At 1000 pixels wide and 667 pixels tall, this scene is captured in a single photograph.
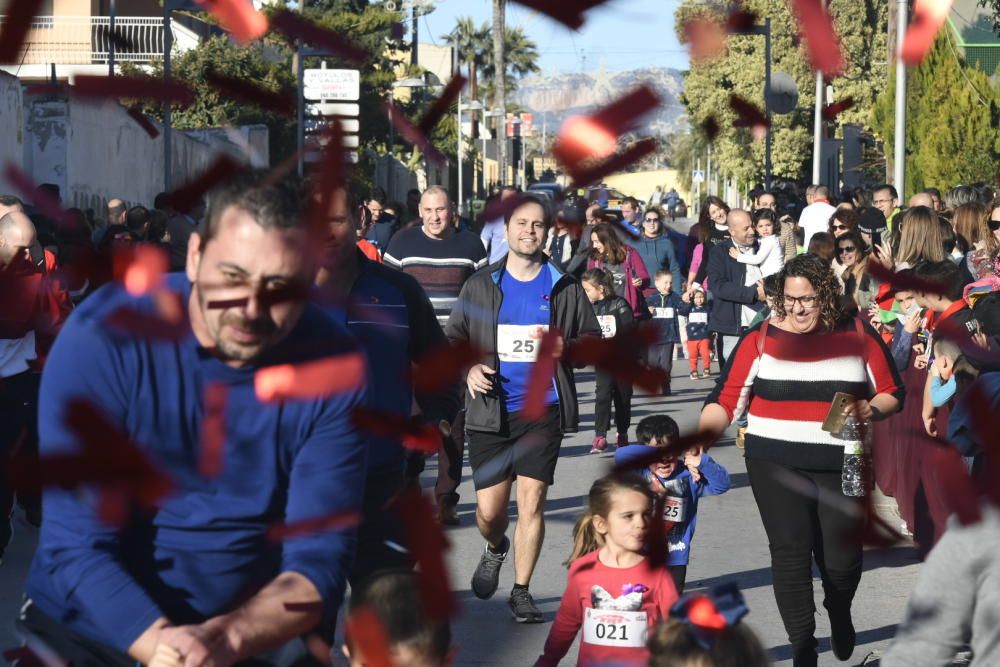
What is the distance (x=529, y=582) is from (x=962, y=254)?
13.8 ft

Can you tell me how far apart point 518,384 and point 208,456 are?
471 centimetres

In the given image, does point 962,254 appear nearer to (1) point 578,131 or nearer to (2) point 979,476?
(2) point 979,476

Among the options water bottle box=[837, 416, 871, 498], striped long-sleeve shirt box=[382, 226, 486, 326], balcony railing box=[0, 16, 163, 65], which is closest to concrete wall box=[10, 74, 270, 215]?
balcony railing box=[0, 16, 163, 65]

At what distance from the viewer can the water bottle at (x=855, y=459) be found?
6449 mm

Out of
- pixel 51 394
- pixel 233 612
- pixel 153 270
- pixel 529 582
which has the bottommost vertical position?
pixel 529 582

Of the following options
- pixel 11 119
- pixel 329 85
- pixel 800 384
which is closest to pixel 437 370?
pixel 329 85

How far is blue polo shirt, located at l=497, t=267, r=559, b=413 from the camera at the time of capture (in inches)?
303

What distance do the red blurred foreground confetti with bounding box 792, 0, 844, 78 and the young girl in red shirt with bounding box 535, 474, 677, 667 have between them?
8.72 feet

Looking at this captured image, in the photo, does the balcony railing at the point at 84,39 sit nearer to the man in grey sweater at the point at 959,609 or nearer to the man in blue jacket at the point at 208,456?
the man in blue jacket at the point at 208,456

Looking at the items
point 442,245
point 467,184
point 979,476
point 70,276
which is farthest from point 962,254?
point 467,184

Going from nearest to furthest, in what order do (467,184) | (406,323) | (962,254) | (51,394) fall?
(51,394)
(406,323)
(962,254)
(467,184)

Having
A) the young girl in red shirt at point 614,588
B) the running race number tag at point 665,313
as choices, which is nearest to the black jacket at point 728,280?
the running race number tag at point 665,313

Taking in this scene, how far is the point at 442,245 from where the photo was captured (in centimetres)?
948

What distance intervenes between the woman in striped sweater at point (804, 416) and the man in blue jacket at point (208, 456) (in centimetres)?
341
